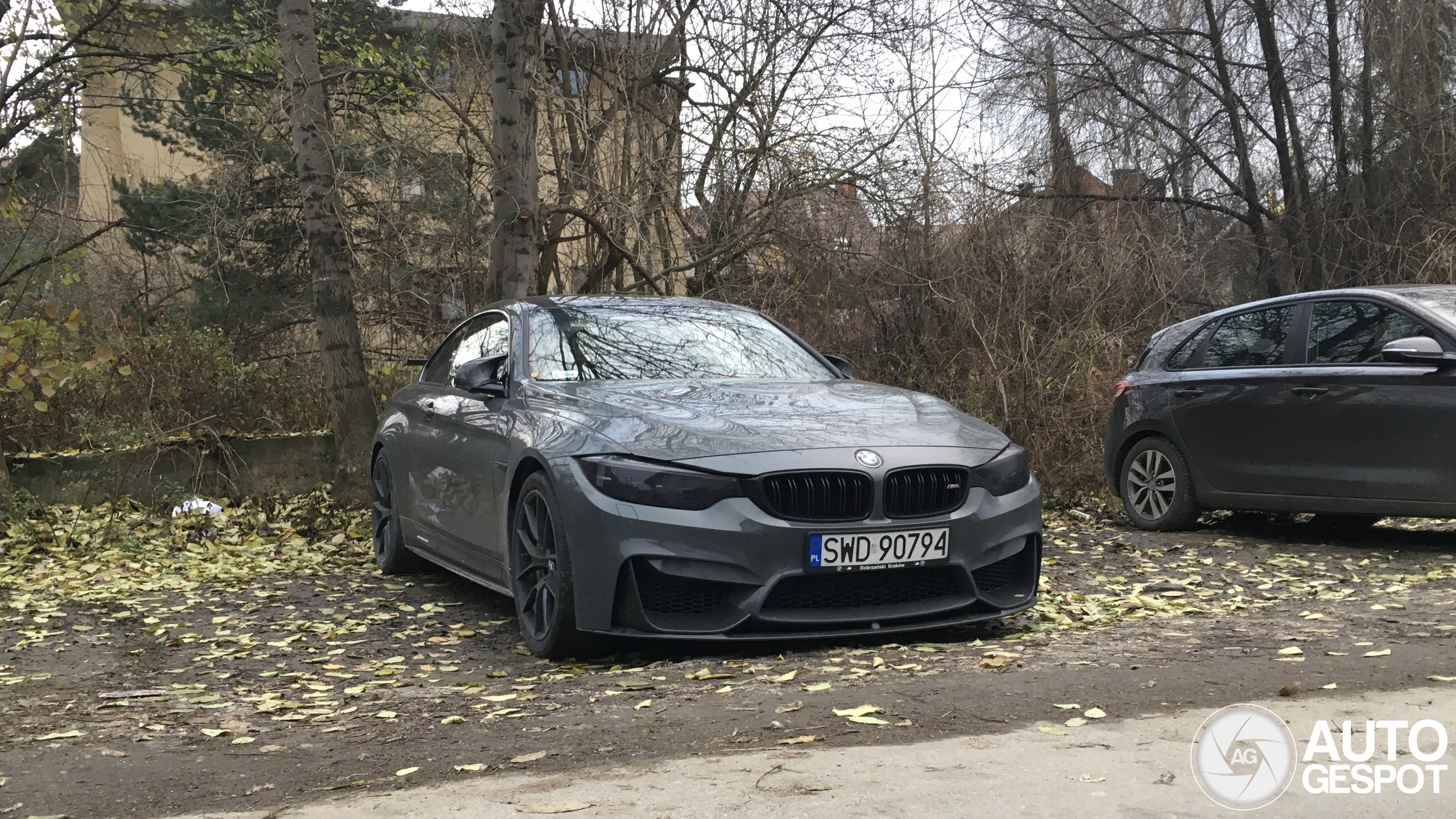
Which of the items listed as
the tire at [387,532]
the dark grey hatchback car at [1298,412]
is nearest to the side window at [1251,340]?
the dark grey hatchback car at [1298,412]

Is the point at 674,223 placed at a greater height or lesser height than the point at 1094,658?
greater

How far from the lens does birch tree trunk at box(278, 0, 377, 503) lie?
1059 cm

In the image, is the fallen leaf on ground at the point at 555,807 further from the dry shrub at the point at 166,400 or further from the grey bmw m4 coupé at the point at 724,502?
the dry shrub at the point at 166,400

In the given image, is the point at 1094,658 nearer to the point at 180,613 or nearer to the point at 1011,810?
the point at 1011,810

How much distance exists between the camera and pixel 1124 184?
1523 centimetres

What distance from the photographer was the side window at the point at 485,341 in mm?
6961

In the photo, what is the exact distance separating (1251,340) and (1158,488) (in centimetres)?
118

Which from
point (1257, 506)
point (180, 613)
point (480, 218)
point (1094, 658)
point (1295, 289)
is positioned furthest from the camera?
point (1295, 289)

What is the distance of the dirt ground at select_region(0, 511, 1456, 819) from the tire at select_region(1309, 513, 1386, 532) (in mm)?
979

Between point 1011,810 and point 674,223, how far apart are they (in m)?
9.78

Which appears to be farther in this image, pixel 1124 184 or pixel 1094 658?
pixel 1124 184

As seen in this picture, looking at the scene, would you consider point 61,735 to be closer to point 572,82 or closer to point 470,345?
point 470,345

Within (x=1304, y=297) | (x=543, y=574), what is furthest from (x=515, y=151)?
(x=1304, y=297)

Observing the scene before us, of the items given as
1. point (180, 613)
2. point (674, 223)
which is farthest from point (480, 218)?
point (180, 613)
